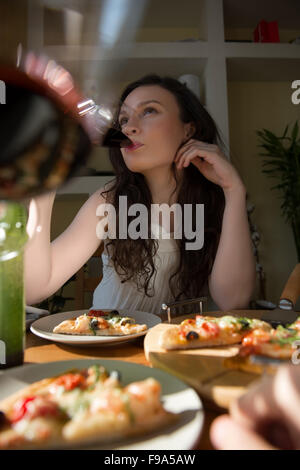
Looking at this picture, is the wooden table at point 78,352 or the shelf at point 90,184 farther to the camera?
the shelf at point 90,184

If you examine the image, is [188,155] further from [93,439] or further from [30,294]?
[93,439]

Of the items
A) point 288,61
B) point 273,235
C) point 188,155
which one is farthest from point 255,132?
point 188,155

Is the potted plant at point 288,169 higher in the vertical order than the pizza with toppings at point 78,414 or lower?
higher

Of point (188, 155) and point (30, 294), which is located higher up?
point (188, 155)

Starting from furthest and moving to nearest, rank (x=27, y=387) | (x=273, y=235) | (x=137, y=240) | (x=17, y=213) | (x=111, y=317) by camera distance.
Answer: (x=273, y=235) < (x=137, y=240) < (x=111, y=317) < (x=17, y=213) < (x=27, y=387)

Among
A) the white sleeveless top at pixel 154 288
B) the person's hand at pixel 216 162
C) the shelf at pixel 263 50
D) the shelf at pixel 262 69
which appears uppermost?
the shelf at pixel 263 50

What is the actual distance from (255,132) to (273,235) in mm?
787

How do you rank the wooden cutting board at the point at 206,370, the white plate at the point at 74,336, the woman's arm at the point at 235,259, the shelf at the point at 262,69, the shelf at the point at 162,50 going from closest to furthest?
the wooden cutting board at the point at 206,370, the white plate at the point at 74,336, the woman's arm at the point at 235,259, the shelf at the point at 162,50, the shelf at the point at 262,69

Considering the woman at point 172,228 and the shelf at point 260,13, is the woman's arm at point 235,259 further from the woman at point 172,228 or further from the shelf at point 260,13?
the shelf at point 260,13

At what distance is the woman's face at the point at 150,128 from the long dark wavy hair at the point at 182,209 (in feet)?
0.28

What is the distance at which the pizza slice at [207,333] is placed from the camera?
0.57 meters

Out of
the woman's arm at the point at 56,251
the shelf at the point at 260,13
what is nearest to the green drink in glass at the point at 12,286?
the woman's arm at the point at 56,251

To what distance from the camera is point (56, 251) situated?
1.22m

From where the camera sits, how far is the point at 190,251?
1.38 meters
